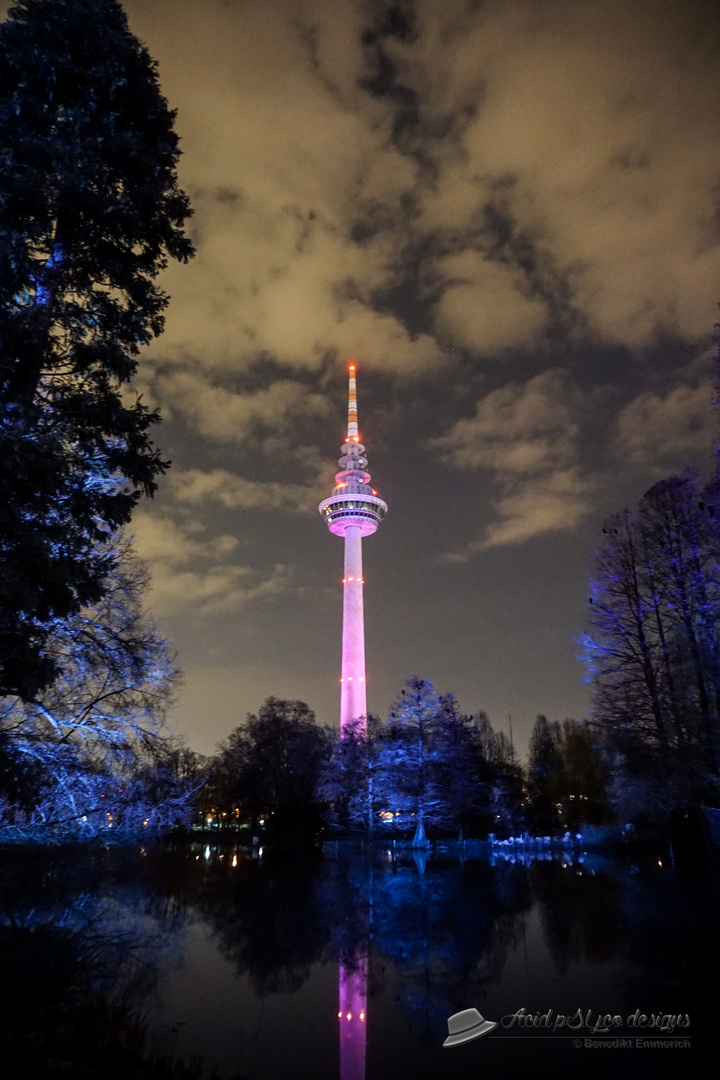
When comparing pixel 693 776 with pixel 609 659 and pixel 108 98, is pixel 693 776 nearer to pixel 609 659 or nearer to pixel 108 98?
pixel 609 659

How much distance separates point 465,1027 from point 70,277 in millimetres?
12917

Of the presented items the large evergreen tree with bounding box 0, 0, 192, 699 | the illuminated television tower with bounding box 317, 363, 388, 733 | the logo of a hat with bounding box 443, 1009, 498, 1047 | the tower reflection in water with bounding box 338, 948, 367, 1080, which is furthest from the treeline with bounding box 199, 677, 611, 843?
the large evergreen tree with bounding box 0, 0, 192, 699

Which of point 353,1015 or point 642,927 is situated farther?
point 642,927

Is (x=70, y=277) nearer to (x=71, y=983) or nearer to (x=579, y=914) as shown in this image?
(x=71, y=983)

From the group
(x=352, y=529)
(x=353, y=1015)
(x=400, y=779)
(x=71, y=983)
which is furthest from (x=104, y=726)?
(x=352, y=529)

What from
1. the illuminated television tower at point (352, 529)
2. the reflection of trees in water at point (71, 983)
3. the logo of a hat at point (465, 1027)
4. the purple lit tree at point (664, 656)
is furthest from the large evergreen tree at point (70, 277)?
the illuminated television tower at point (352, 529)

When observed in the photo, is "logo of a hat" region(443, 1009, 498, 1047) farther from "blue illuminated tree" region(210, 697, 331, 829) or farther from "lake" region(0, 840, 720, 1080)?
"blue illuminated tree" region(210, 697, 331, 829)

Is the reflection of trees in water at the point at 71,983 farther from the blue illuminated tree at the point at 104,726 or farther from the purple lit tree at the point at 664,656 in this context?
the purple lit tree at the point at 664,656

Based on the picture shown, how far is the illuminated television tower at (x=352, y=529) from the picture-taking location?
311 ft

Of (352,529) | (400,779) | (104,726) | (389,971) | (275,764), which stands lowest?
(389,971)

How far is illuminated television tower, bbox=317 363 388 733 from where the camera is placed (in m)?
94.9

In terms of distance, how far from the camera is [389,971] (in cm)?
1210

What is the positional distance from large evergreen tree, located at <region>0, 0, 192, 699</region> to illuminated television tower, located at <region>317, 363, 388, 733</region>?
8510 centimetres

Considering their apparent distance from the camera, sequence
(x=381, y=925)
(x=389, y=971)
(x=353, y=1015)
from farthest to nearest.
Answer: (x=381, y=925) → (x=389, y=971) → (x=353, y=1015)
